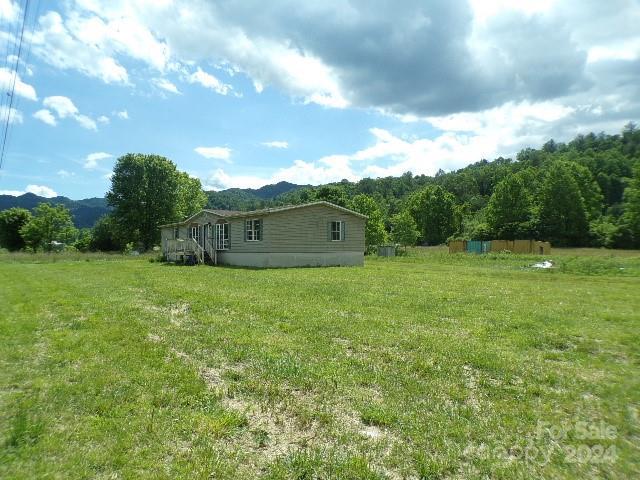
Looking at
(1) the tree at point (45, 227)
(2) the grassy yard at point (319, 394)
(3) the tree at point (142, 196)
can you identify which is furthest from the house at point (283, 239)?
(1) the tree at point (45, 227)

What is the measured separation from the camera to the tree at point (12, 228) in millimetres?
56094

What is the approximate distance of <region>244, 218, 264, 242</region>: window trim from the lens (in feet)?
77.3

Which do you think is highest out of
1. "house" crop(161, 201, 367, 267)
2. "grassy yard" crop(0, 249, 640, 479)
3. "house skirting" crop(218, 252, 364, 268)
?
"house" crop(161, 201, 367, 267)

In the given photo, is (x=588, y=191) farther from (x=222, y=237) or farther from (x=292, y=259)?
(x=222, y=237)

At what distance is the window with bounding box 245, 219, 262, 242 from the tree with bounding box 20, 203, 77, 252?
132ft

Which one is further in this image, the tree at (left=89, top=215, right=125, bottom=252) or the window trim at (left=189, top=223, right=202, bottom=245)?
the tree at (left=89, top=215, right=125, bottom=252)

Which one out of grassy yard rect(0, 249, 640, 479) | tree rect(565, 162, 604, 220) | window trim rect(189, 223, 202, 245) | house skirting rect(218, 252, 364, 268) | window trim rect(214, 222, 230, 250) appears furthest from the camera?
tree rect(565, 162, 604, 220)

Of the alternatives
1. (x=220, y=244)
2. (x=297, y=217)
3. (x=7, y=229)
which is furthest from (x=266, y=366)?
(x=7, y=229)

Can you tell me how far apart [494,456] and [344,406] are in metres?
1.39

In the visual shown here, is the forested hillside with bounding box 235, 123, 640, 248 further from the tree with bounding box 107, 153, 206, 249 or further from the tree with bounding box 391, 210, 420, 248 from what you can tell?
the tree with bounding box 107, 153, 206, 249

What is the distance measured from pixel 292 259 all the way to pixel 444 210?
2497 inches

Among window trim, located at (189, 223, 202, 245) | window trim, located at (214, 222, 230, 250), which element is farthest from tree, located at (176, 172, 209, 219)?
window trim, located at (214, 222, 230, 250)

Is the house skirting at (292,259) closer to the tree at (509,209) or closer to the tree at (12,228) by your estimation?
the tree at (12,228)

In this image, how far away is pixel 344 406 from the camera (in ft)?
13.0
